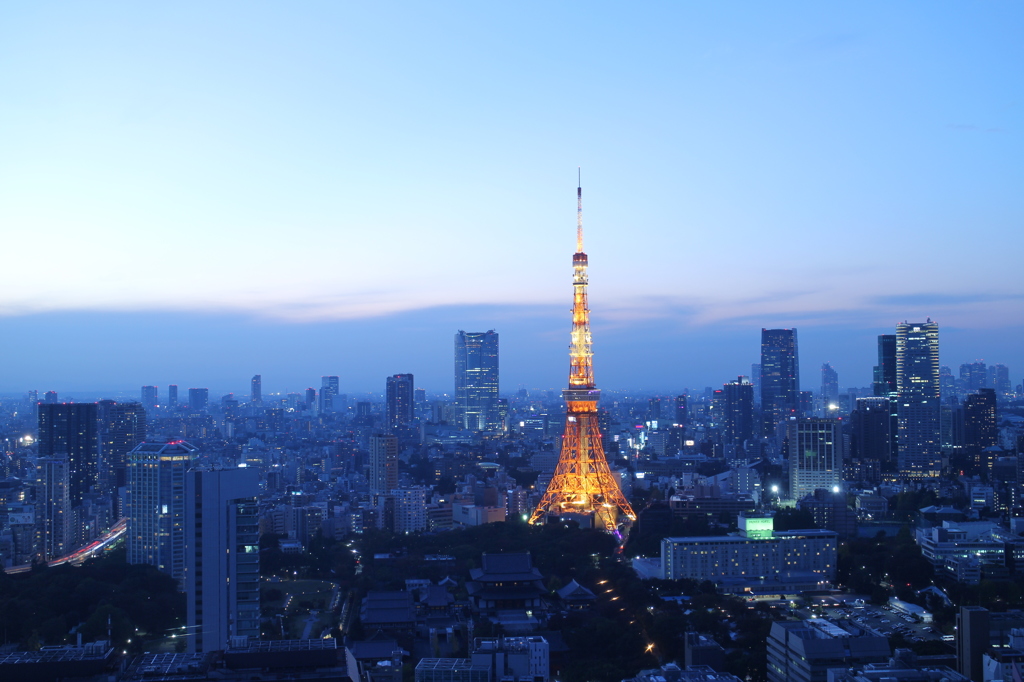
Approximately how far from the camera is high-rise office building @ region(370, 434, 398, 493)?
96.0 ft

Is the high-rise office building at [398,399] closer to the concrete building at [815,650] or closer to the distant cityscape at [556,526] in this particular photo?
the distant cityscape at [556,526]

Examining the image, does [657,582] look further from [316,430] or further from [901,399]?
[316,430]

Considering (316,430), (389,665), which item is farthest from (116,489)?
(316,430)

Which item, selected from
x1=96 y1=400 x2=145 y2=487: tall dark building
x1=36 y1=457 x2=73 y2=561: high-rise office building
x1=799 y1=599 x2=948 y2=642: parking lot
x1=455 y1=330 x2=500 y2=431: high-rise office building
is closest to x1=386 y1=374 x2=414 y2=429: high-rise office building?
x1=455 y1=330 x2=500 y2=431: high-rise office building

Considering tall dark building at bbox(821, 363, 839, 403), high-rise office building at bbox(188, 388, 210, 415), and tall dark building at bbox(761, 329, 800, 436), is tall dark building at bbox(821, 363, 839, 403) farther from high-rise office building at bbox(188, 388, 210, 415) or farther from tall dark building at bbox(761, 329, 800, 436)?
high-rise office building at bbox(188, 388, 210, 415)

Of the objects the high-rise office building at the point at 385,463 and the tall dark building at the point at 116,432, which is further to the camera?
the high-rise office building at the point at 385,463

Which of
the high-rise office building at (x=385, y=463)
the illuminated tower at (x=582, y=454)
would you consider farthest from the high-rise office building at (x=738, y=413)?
the illuminated tower at (x=582, y=454)

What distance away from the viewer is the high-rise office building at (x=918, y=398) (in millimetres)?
32088

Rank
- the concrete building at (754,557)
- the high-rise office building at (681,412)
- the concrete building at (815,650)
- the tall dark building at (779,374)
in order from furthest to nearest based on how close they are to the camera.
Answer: the high-rise office building at (681,412) → the tall dark building at (779,374) → the concrete building at (754,557) → the concrete building at (815,650)

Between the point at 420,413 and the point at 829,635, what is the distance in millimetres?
53015

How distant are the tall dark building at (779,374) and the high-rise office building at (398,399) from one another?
674 inches

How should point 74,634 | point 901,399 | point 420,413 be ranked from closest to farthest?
1. point 74,634
2. point 901,399
3. point 420,413

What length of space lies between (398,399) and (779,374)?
18.3 meters

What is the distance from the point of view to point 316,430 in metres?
53.5
